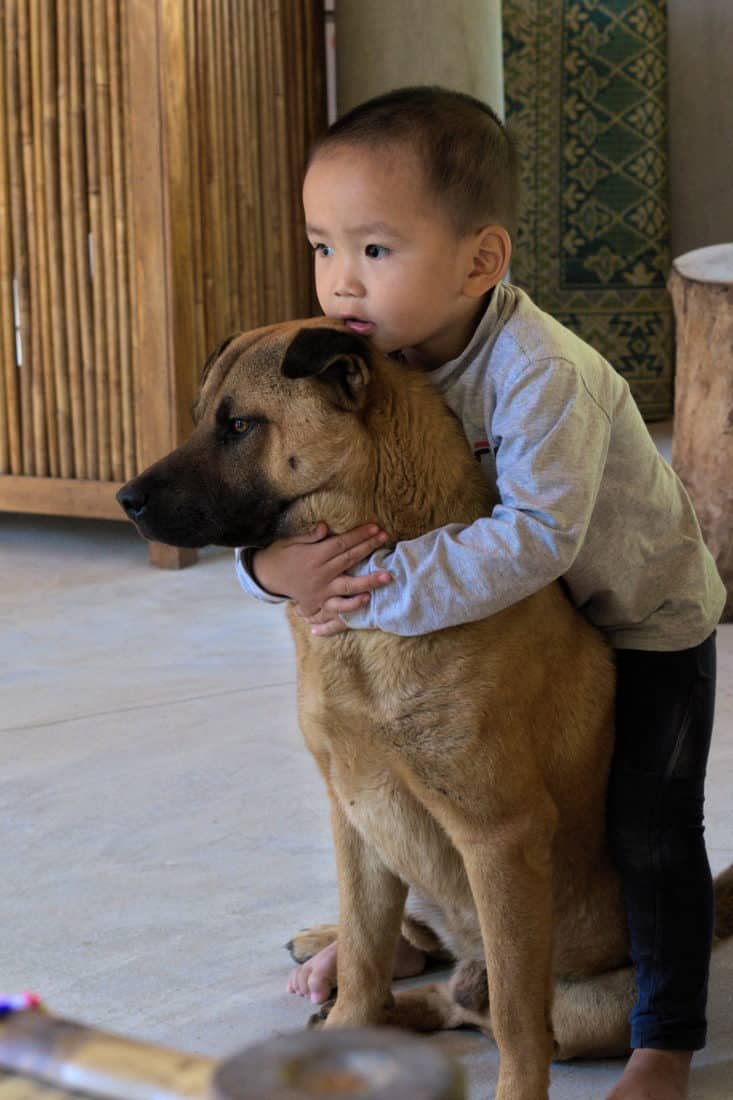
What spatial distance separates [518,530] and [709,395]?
2.86 m

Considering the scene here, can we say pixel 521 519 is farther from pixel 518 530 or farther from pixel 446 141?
pixel 446 141

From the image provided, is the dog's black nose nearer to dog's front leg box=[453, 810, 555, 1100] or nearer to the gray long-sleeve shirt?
the gray long-sleeve shirt

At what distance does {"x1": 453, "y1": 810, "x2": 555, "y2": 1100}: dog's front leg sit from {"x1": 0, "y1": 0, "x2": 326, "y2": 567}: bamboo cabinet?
3469 mm

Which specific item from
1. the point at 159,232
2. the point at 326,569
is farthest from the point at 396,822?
the point at 159,232

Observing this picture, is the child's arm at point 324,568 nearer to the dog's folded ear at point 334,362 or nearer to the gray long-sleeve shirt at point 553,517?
the gray long-sleeve shirt at point 553,517

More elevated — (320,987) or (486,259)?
(486,259)

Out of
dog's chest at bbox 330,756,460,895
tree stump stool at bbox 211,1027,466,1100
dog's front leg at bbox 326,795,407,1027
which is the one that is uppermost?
tree stump stool at bbox 211,1027,466,1100

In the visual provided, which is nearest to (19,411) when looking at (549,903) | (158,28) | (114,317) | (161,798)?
(114,317)

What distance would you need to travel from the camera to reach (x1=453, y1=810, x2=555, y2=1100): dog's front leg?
Answer: 1.67 meters

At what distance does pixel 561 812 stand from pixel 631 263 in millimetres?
7047

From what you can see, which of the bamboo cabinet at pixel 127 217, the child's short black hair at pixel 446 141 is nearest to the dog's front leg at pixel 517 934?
the child's short black hair at pixel 446 141

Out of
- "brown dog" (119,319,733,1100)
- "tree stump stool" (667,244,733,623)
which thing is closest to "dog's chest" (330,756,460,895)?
"brown dog" (119,319,733,1100)

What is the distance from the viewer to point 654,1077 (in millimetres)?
1790

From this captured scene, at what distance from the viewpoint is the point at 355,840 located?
1.92 m
